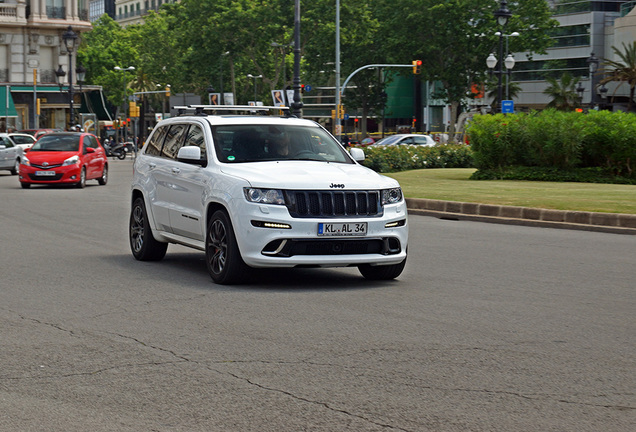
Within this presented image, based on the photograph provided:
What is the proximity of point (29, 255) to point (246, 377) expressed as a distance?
25.4 ft

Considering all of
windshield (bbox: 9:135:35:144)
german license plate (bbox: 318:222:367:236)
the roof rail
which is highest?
the roof rail

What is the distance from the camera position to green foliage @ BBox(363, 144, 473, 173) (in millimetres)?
36031

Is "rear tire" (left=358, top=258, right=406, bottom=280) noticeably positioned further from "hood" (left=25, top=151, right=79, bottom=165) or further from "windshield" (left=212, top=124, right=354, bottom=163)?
"hood" (left=25, top=151, right=79, bottom=165)

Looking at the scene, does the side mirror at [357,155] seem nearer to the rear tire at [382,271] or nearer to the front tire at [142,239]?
the rear tire at [382,271]

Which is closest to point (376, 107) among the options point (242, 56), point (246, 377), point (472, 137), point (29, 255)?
point (242, 56)

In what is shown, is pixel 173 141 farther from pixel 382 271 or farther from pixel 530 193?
pixel 530 193

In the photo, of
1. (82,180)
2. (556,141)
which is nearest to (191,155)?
(556,141)

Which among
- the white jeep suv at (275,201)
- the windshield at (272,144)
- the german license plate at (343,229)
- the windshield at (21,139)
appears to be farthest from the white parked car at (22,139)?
the german license plate at (343,229)

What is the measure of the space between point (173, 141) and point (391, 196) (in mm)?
3022

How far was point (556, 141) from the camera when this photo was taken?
28.3 m

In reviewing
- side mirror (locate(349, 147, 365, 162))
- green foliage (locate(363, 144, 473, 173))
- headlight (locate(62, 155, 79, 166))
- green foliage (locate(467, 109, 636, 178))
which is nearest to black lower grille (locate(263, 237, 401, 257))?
side mirror (locate(349, 147, 365, 162))

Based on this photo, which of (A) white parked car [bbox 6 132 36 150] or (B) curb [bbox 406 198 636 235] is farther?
(A) white parked car [bbox 6 132 36 150]

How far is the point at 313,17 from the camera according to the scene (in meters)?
74.9

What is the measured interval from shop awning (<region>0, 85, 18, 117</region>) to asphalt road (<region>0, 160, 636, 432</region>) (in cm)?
6050
